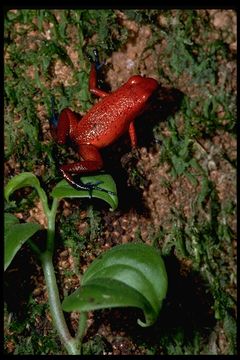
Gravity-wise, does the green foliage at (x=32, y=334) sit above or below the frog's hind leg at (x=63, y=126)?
below

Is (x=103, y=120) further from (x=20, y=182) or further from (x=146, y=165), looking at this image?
(x=20, y=182)

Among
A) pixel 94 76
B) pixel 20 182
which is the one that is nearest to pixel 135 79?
pixel 94 76

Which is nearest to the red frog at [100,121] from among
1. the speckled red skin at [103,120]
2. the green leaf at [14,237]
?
the speckled red skin at [103,120]

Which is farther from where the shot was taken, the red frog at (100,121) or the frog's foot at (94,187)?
the red frog at (100,121)

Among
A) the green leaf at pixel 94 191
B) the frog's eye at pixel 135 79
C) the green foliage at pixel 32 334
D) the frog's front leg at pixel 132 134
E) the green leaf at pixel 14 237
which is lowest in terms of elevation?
the green foliage at pixel 32 334

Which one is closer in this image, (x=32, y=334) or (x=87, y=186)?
(x=87, y=186)

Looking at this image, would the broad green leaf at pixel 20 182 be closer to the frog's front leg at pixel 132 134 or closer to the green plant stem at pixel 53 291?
the green plant stem at pixel 53 291

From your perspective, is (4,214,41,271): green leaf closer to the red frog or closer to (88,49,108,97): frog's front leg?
the red frog
